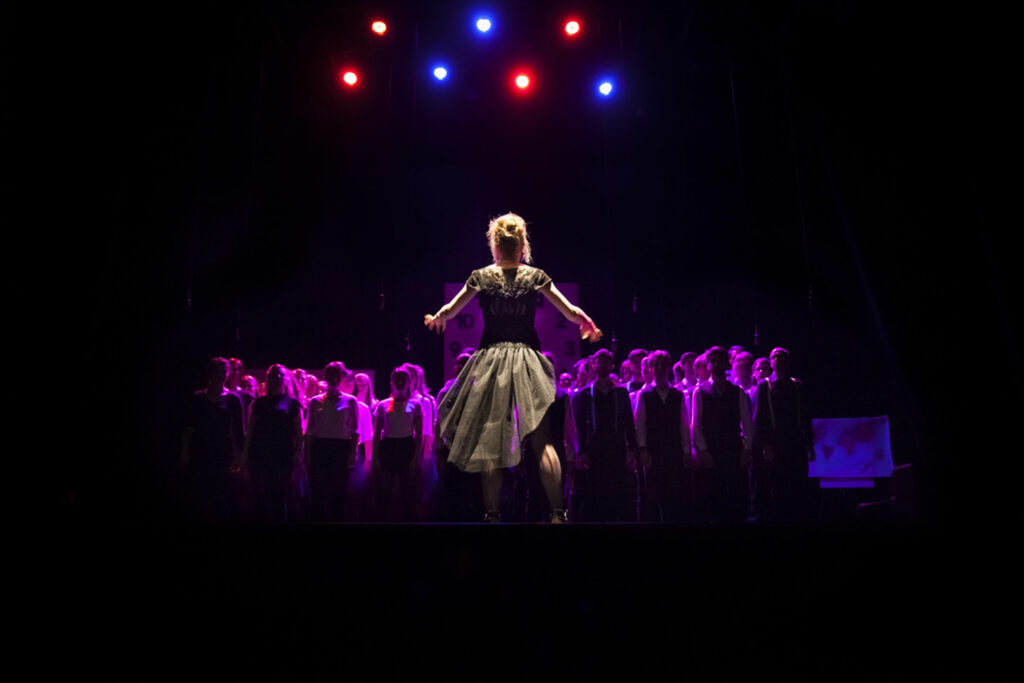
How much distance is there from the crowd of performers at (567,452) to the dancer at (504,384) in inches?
51.7

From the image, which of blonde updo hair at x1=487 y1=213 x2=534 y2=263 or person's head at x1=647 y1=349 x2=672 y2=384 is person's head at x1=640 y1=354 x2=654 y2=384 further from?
blonde updo hair at x1=487 y1=213 x2=534 y2=263

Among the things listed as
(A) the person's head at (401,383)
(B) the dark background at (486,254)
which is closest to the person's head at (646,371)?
(B) the dark background at (486,254)

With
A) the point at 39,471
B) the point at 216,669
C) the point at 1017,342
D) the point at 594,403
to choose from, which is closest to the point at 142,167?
the point at 39,471

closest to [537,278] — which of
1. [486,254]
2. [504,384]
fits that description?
[504,384]

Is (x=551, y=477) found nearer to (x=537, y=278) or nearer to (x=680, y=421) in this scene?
(x=537, y=278)

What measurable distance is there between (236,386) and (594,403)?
139 inches

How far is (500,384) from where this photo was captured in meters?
3.94

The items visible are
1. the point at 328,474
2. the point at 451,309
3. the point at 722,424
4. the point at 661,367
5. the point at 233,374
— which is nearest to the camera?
the point at 451,309

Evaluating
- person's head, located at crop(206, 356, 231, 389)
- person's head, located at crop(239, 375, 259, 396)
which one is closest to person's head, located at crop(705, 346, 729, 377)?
person's head, located at crop(206, 356, 231, 389)

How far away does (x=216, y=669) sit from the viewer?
276 centimetres

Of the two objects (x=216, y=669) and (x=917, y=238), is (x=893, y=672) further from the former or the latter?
(x=216, y=669)

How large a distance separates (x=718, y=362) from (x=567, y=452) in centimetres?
151

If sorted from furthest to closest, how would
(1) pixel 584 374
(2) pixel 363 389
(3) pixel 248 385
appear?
(3) pixel 248 385, (2) pixel 363 389, (1) pixel 584 374

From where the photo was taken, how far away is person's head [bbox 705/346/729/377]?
19.1ft
